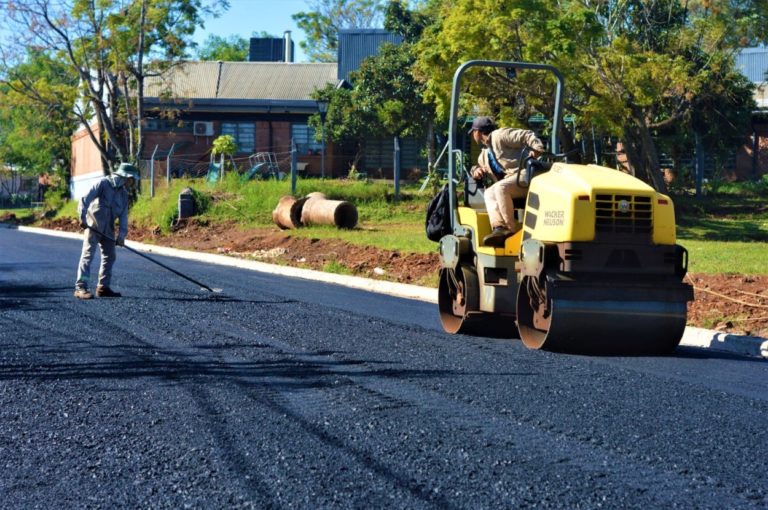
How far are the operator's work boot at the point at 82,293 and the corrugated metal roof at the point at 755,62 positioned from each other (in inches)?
1451

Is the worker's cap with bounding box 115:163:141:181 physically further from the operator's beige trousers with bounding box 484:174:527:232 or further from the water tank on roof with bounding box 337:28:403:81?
the water tank on roof with bounding box 337:28:403:81

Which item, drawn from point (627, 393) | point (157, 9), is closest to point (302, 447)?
point (627, 393)

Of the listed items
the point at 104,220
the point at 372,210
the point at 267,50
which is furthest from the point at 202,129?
the point at 104,220

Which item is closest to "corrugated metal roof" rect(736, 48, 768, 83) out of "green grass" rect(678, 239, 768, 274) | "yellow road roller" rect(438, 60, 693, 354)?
"green grass" rect(678, 239, 768, 274)

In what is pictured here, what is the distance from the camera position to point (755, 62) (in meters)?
45.1

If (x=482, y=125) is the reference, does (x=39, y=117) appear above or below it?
above

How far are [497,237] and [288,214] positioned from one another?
15812 mm

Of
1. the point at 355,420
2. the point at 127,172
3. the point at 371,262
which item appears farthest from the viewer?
the point at 371,262

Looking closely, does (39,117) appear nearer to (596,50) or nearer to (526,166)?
(596,50)

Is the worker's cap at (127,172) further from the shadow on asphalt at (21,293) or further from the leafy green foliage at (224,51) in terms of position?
the leafy green foliage at (224,51)

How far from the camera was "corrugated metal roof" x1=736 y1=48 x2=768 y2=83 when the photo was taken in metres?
44.4

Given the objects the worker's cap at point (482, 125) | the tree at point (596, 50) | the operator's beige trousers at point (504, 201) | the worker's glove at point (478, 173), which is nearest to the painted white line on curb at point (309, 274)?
the worker's glove at point (478, 173)

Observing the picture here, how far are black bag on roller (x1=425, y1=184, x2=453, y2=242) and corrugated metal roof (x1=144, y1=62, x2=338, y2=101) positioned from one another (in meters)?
34.1

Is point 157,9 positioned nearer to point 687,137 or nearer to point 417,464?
point 687,137
